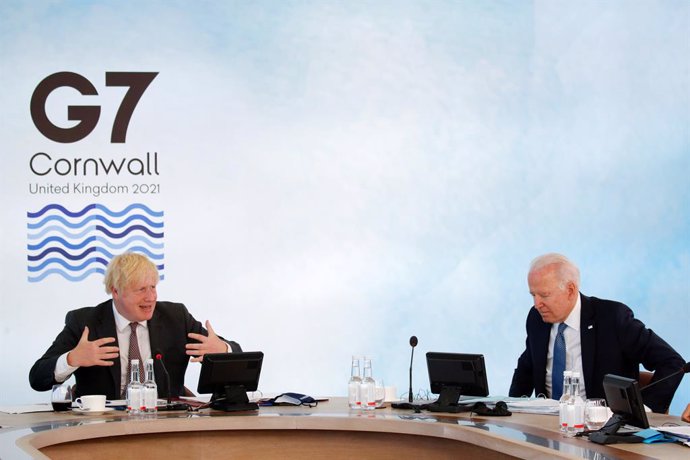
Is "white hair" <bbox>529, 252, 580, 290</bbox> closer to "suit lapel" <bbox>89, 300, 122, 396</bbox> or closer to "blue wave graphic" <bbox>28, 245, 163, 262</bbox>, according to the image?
"suit lapel" <bbox>89, 300, 122, 396</bbox>

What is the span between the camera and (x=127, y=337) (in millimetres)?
4684

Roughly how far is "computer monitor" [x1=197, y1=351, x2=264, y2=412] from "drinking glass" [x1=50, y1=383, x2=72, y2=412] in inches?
20.4

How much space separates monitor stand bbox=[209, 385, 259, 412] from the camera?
13.6ft

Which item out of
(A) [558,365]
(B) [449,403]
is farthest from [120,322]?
(A) [558,365]

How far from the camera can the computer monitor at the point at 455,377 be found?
161 inches

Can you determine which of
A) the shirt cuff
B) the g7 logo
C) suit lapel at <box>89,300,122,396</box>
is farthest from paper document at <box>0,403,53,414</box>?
the g7 logo

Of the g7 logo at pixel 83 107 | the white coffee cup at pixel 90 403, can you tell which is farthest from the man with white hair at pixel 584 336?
the g7 logo at pixel 83 107

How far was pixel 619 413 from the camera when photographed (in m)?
3.35

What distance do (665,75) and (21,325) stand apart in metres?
4.50

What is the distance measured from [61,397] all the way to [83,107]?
295 cm

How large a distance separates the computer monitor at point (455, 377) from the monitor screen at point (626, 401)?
30.4 inches

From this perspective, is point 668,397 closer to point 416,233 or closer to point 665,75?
point 416,233

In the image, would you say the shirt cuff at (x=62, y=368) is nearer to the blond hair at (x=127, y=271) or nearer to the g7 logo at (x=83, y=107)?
the blond hair at (x=127, y=271)

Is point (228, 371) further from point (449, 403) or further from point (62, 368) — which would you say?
point (449, 403)
